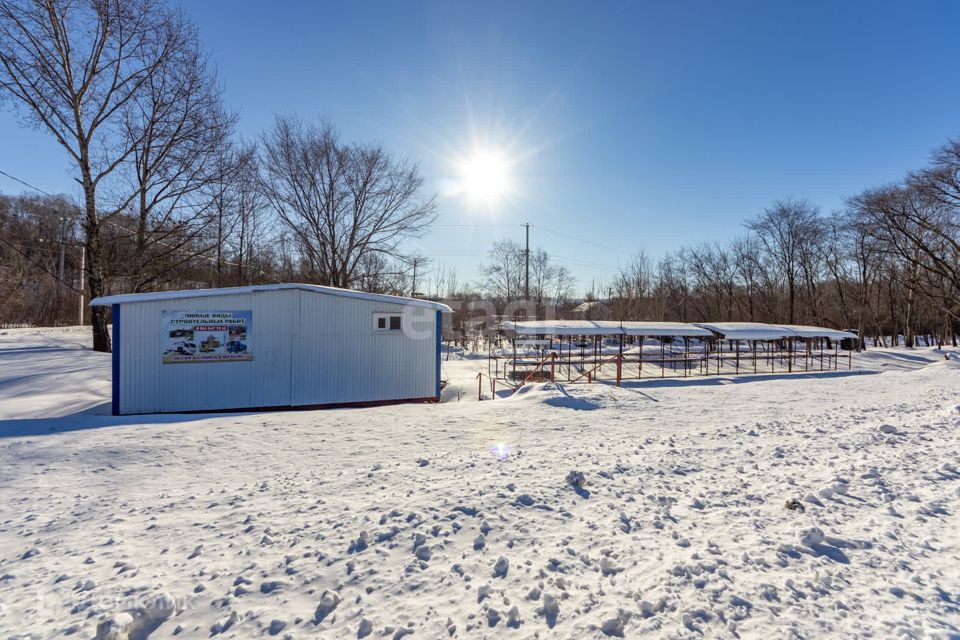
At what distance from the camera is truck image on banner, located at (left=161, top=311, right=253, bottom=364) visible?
923 cm

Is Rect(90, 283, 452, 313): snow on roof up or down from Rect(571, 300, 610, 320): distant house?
down

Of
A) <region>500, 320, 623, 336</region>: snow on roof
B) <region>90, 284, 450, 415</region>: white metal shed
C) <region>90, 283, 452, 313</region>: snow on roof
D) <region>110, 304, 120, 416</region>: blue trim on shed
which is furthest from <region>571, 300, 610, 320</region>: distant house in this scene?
<region>110, 304, 120, 416</region>: blue trim on shed

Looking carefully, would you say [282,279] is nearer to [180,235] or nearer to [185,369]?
[180,235]

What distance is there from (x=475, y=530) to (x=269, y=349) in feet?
26.8

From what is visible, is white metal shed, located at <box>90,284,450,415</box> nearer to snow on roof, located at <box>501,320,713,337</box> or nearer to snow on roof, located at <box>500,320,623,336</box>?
snow on roof, located at <box>500,320,623,336</box>

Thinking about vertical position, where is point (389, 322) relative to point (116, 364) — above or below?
above

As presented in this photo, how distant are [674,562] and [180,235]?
2050 cm

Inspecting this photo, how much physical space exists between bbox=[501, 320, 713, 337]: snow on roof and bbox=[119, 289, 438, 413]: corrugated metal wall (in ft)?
29.5

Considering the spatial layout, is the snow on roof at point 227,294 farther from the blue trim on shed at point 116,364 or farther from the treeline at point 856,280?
the treeline at point 856,280

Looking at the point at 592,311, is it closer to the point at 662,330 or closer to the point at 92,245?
the point at 662,330

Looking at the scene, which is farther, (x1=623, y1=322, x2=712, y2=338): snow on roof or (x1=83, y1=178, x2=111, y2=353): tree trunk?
(x1=623, y1=322, x2=712, y2=338): snow on roof

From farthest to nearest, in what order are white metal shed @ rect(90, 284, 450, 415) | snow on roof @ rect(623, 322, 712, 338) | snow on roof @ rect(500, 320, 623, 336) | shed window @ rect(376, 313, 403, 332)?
snow on roof @ rect(623, 322, 712, 338), snow on roof @ rect(500, 320, 623, 336), shed window @ rect(376, 313, 403, 332), white metal shed @ rect(90, 284, 450, 415)

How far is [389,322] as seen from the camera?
11148 mm

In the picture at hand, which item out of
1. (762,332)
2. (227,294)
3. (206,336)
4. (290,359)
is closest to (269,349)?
(290,359)
